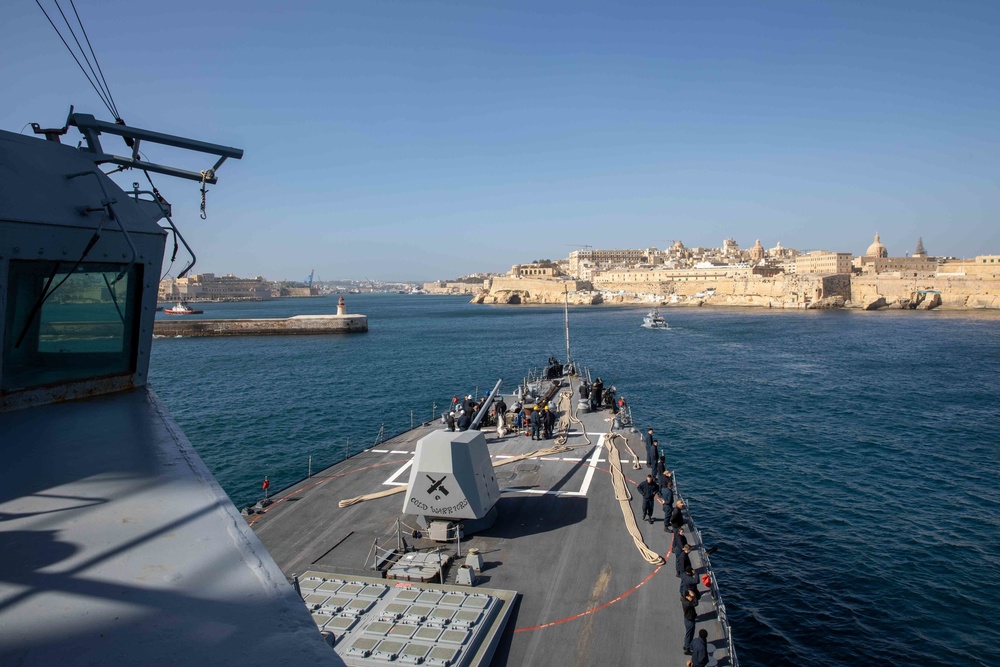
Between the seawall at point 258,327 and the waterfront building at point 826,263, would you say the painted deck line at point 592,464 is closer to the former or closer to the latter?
the seawall at point 258,327

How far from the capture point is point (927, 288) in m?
123

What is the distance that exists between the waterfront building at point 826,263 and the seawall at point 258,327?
126 meters

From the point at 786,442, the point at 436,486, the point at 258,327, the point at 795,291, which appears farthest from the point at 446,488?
the point at 795,291

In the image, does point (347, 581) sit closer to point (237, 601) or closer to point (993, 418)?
point (237, 601)

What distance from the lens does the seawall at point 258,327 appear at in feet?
302

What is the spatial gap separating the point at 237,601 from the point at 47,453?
262 centimetres

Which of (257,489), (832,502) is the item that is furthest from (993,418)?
(257,489)

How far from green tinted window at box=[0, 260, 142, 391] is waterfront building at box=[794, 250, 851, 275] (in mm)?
174532

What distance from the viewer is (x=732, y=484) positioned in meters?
25.4

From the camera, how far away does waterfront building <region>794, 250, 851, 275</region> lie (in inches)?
6206

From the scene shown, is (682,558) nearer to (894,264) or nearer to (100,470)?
(100,470)

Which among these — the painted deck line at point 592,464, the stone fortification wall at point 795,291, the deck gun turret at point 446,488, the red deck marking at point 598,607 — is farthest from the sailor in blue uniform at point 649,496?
the stone fortification wall at point 795,291

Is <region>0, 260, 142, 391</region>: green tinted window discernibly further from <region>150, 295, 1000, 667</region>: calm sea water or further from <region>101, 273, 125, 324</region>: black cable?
<region>150, 295, 1000, 667</region>: calm sea water

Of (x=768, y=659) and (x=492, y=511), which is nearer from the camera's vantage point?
(x=492, y=511)
